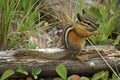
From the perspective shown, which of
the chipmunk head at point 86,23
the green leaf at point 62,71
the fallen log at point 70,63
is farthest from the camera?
the fallen log at point 70,63

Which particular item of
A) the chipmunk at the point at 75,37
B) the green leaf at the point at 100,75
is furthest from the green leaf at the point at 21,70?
the green leaf at the point at 100,75

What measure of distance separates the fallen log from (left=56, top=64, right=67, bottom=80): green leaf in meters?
0.15

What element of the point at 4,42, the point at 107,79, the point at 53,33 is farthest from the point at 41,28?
the point at 107,79

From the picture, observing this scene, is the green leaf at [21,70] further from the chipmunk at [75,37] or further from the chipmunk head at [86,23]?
the chipmunk head at [86,23]

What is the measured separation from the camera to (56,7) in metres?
5.78

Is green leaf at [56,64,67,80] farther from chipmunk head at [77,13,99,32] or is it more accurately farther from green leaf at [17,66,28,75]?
chipmunk head at [77,13,99,32]

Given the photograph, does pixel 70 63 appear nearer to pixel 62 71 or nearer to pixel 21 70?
pixel 62 71

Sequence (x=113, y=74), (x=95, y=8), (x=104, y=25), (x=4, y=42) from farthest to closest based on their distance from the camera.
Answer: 1. (x=95, y=8)
2. (x=104, y=25)
3. (x=4, y=42)
4. (x=113, y=74)

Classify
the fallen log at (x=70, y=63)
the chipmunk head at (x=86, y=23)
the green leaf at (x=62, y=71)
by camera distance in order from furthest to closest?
1. the fallen log at (x=70, y=63)
2. the green leaf at (x=62, y=71)
3. the chipmunk head at (x=86, y=23)

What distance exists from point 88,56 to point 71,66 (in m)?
0.25

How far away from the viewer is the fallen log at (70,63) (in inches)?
172

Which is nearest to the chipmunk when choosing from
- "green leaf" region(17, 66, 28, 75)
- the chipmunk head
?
the chipmunk head

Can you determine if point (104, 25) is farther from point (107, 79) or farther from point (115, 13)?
point (107, 79)

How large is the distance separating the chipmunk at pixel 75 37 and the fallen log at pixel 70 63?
0.19ft
